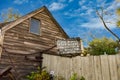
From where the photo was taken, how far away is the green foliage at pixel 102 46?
1259 inches

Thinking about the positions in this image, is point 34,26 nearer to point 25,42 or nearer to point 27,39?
point 27,39

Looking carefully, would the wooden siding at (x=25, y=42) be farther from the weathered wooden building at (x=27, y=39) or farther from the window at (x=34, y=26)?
the window at (x=34, y=26)

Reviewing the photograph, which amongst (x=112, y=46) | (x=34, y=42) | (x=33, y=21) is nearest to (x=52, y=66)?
(x=34, y=42)

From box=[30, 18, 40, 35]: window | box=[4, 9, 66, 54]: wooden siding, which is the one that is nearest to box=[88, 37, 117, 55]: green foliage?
box=[4, 9, 66, 54]: wooden siding

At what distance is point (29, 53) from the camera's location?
17.3m

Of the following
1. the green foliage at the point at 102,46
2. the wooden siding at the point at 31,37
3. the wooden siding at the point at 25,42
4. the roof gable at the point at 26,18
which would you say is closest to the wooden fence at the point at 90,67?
the wooden siding at the point at 25,42

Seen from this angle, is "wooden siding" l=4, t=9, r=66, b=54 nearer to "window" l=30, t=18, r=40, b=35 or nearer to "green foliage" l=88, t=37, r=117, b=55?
"window" l=30, t=18, r=40, b=35

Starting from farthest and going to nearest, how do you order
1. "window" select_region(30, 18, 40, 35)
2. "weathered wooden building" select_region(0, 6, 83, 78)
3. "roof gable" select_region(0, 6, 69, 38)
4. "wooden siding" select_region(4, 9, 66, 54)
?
"window" select_region(30, 18, 40, 35)
"wooden siding" select_region(4, 9, 66, 54)
"roof gable" select_region(0, 6, 69, 38)
"weathered wooden building" select_region(0, 6, 83, 78)

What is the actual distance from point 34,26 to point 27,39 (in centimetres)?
170

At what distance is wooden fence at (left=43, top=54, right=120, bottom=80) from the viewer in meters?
11.7

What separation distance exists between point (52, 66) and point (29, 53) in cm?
279

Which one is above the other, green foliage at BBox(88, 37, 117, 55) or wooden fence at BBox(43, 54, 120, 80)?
green foliage at BBox(88, 37, 117, 55)

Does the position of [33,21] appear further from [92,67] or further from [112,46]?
[112,46]

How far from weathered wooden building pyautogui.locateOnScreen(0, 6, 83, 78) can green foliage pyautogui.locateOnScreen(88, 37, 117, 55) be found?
39.6ft
